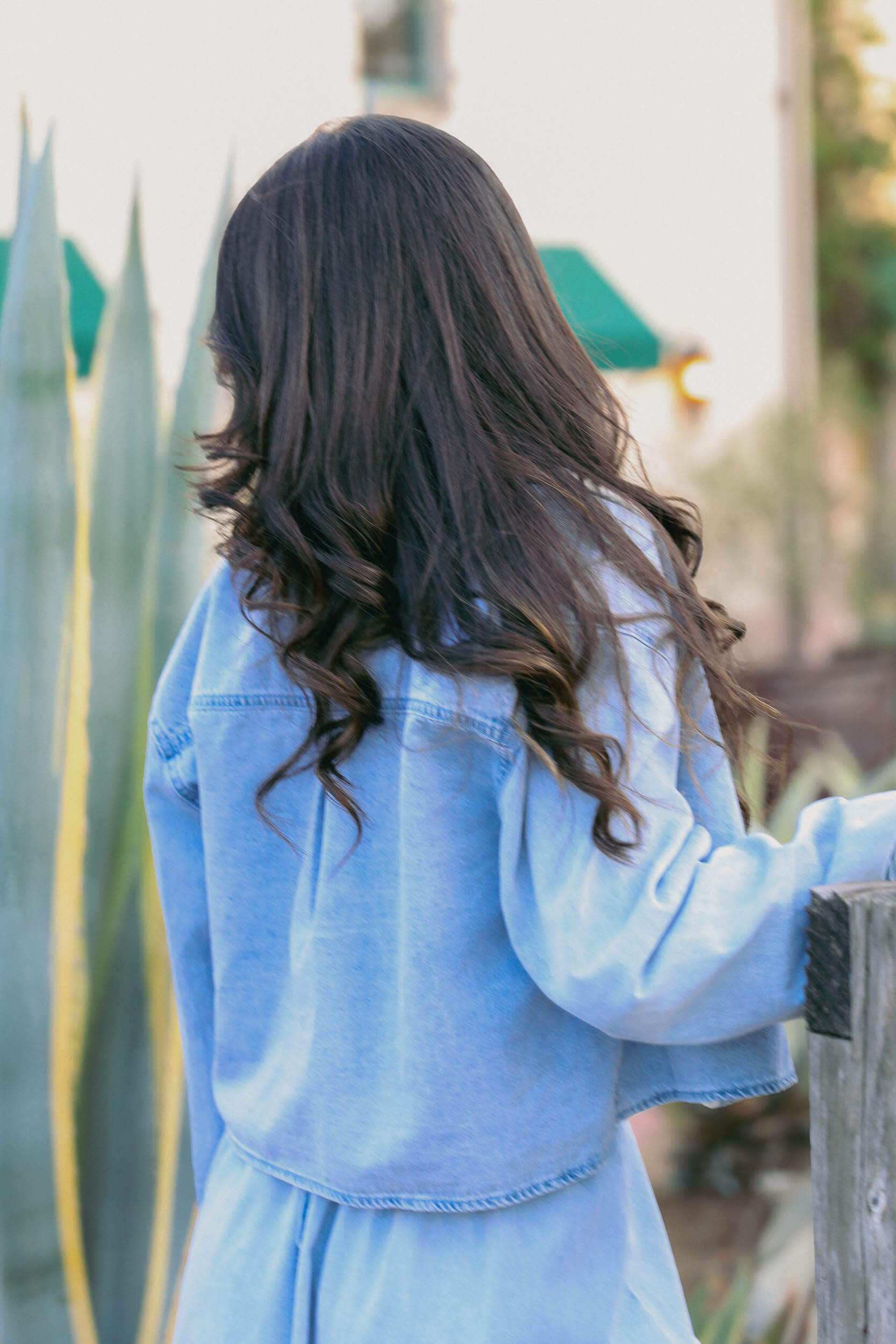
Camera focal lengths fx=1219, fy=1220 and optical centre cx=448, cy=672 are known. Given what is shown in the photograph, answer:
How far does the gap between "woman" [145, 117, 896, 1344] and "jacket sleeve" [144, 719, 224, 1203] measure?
90 millimetres

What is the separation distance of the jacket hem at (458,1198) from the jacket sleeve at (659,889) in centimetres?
15

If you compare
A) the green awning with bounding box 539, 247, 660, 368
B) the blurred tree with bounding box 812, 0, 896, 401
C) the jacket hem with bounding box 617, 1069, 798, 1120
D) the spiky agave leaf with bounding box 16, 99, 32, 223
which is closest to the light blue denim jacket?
the jacket hem with bounding box 617, 1069, 798, 1120

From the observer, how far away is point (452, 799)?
0.87 meters

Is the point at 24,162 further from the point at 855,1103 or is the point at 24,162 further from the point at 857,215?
the point at 857,215

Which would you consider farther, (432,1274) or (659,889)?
(432,1274)

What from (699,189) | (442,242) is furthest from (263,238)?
(699,189)

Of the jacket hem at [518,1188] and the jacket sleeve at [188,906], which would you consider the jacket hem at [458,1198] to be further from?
the jacket sleeve at [188,906]

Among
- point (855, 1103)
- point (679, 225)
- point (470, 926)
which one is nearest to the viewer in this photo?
point (855, 1103)

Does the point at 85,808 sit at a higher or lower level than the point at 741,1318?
higher

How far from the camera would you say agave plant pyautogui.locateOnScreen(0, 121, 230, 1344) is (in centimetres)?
138

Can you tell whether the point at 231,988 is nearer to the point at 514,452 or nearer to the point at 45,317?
the point at 514,452

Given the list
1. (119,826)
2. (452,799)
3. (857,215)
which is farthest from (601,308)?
(857,215)

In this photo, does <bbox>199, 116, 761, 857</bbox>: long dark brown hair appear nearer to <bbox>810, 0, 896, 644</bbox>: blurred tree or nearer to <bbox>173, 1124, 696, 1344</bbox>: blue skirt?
<bbox>173, 1124, 696, 1344</bbox>: blue skirt

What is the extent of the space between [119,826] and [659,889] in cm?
85
